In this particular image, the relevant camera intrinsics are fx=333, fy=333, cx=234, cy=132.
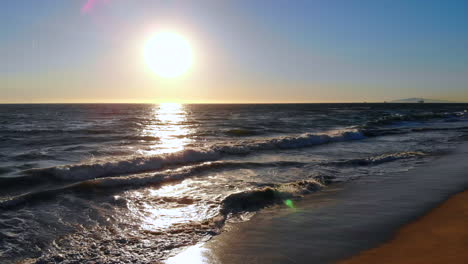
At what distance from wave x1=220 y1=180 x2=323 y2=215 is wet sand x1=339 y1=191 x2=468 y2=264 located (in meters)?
2.98

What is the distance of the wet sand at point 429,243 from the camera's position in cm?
458

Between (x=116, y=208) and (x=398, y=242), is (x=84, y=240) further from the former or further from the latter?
(x=398, y=242)

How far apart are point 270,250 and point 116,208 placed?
415 cm

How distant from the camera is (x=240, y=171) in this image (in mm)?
12297

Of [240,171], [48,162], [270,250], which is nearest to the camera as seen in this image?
[270,250]

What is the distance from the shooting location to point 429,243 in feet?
16.9

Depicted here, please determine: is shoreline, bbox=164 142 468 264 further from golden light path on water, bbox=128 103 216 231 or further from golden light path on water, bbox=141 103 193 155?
golden light path on water, bbox=141 103 193 155

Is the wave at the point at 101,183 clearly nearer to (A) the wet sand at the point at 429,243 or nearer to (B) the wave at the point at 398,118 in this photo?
(A) the wet sand at the point at 429,243

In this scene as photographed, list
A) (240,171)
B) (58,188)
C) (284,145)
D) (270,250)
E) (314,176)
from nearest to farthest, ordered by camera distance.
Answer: (270,250) < (58,188) < (314,176) < (240,171) < (284,145)

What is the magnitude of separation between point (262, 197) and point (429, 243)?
3860 mm

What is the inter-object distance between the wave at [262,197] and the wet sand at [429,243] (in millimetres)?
2983

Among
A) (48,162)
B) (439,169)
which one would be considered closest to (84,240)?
(48,162)

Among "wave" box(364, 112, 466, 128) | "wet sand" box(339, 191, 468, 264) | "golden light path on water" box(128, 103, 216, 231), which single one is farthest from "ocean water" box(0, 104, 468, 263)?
"wave" box(364, 112, 466, 128)

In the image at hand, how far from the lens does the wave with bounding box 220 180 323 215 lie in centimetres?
756
